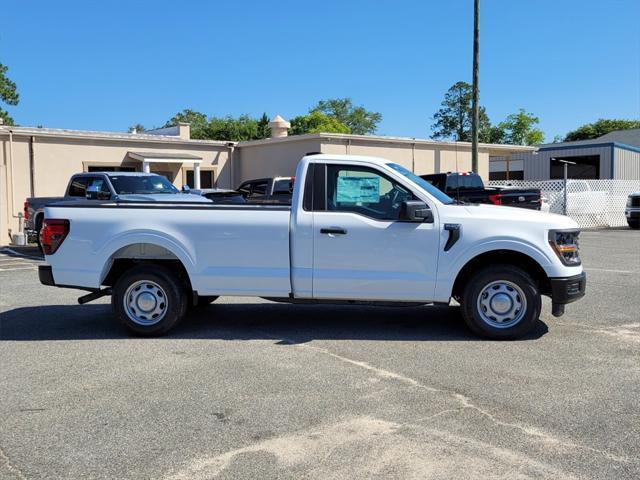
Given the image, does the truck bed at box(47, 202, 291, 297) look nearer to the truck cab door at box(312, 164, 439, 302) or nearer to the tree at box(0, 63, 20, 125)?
the truck cab door at box(312, 164, 439, 302)

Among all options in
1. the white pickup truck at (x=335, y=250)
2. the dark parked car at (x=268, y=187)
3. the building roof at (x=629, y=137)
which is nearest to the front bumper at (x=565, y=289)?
the white pickup truck at (x=335, y=250)

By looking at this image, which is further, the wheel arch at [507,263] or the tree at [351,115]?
the tree at [351,115]

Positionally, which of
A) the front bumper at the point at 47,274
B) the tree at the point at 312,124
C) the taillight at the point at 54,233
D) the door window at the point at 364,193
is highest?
the tree at the point at 312,124

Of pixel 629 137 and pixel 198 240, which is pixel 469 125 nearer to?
pixel 629 137

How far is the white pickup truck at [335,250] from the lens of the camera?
6.74m

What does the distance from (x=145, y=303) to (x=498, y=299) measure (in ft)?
12.5

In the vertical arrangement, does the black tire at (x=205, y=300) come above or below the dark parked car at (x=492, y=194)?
below

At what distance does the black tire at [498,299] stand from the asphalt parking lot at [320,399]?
0.52 ft

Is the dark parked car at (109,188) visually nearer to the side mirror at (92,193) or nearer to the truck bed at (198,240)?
the side mirror at (92,193)

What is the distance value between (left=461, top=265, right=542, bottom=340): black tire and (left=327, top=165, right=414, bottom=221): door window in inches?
44.8

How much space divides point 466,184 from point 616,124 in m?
77.2

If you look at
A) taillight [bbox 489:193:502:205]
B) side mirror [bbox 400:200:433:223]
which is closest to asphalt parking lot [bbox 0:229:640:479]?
side mirror [bbox 400:200:433:223]

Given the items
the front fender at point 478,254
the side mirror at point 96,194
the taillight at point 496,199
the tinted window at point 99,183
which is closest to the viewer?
the front fender at point 478,254

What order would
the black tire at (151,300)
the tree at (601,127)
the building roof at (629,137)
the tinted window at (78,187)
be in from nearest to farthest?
the black tire at (151,300) < the tinted window at (78,187) < the building roof at (629,137) < the tree at (601,127)
